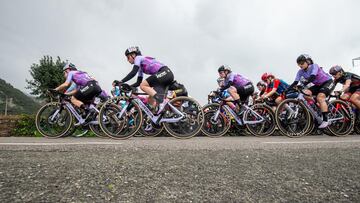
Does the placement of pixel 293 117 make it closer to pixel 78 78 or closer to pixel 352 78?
pixel 352 78

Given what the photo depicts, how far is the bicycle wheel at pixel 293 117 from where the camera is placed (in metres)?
6.30

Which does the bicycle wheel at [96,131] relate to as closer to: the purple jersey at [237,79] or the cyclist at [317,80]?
the purple jersey at [237,79]

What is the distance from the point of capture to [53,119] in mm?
5945

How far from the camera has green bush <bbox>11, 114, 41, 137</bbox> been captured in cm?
664

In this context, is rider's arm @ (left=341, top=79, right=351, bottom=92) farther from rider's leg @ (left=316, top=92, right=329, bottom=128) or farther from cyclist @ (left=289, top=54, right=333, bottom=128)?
rider's leg @ (left=316, top=92, right=329, bottom=128)

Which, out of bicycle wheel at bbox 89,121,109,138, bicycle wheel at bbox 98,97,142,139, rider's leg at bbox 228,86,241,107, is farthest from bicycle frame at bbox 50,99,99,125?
rider's leg at bbox 228,86,241,107

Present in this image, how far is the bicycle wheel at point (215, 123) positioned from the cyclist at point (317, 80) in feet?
7.58

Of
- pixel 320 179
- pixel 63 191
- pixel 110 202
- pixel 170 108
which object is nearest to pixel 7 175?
pixel 63 191

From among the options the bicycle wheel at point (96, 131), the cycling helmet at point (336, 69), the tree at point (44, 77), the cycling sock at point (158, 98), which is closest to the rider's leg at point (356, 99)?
the cycling helmet at point (336, 69)

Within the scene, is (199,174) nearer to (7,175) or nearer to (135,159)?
(135,159)

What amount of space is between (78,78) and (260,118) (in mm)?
5609

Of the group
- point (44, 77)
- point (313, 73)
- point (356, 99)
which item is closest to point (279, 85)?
point (313, 73)

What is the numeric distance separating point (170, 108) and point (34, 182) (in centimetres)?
401

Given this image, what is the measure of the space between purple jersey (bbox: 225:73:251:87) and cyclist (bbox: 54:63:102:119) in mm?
3996
